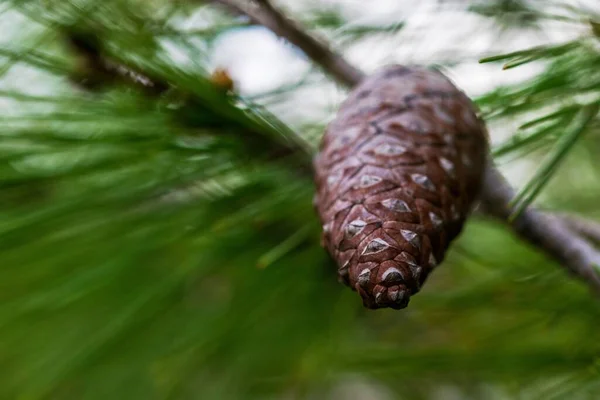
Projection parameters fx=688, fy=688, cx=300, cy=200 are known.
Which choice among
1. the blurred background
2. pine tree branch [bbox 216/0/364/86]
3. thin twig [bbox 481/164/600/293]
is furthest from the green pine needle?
pine tree branch [bbox 216/0/364/86]

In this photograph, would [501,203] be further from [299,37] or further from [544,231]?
[299,37]

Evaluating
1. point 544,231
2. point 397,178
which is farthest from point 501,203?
point 397,178

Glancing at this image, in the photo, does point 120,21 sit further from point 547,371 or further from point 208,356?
point 547,371

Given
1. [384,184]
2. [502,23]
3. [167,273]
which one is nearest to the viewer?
[384,184]

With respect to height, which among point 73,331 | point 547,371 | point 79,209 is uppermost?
point 79,209

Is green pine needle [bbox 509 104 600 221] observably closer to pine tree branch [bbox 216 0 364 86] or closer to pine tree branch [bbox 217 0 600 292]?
pine tree branch [bbox 217 0 600 292]

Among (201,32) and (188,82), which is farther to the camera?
(201,32)

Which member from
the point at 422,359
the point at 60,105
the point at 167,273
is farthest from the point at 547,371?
the point at 60,105

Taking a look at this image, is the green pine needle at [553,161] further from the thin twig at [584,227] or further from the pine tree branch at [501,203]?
the thin twig at [584,227]
